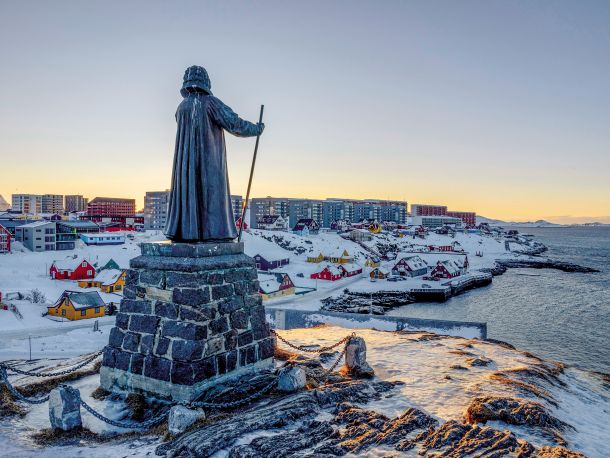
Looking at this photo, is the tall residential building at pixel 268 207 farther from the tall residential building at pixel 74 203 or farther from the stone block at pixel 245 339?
the stone block at pixel 245 339

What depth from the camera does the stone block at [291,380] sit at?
7012 mm

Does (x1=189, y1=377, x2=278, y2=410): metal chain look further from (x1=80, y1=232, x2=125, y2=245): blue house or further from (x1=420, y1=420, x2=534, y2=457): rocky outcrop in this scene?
(x1=80, y1=232, x2=125, y2=245): blue house

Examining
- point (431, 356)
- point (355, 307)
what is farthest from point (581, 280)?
point (431, 356)

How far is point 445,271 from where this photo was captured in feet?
209

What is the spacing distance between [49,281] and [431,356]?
4607cm

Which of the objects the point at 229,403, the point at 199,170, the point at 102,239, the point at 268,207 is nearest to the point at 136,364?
the point at 229,403

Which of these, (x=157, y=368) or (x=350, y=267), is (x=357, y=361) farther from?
(x=350, y=267)

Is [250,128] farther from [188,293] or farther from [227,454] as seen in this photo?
[227,454]

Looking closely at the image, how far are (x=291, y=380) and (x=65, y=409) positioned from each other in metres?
3.23

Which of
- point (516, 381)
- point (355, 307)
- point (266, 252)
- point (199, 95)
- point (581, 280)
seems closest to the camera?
point (199, 95)

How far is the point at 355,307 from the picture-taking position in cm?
4491

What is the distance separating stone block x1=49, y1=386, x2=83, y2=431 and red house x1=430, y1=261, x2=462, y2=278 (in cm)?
6202

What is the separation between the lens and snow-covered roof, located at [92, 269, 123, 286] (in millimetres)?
44094

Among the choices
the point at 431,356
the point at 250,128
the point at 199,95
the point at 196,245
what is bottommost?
the point at 431,356
